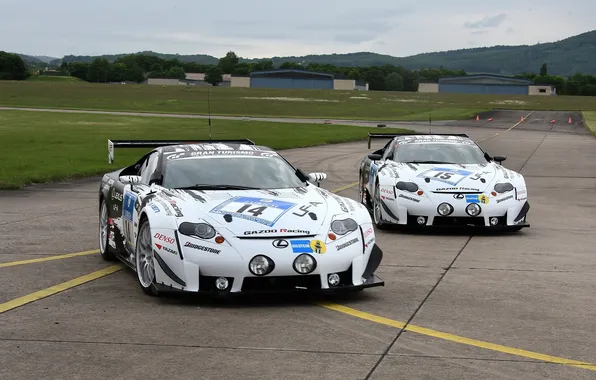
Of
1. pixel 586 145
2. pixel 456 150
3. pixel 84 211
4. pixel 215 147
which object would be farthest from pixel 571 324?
pixel 586 145

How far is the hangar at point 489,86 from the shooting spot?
192 meters

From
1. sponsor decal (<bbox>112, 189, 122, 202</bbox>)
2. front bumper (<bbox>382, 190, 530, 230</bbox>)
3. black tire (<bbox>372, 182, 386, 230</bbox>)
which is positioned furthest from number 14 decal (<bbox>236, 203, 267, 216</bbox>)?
black tire (<bbox>372, 182, 386, 230</bbox>)

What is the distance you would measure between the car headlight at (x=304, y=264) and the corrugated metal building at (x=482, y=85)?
188m

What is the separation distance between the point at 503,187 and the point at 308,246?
6041 mm

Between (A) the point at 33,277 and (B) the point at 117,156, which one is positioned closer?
(A) the point at 33,277

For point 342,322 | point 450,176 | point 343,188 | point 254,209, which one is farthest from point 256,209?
point 343,188

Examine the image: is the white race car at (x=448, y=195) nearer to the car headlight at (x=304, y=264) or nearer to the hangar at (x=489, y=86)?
the car headlight at (x=304, y=264)

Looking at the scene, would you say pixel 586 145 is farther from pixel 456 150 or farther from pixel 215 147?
pixel 215 147

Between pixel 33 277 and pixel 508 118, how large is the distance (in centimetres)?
6993

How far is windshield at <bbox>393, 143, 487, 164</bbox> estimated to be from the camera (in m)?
14.7

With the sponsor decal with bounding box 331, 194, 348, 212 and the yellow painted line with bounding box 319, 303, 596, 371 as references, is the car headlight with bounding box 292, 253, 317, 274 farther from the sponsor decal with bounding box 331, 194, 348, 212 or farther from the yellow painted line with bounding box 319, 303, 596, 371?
the sponsor decal with bounding box 331, 194, 348, 212

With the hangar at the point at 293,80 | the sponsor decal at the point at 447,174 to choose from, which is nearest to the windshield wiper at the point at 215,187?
the sponsor decal at the point at 447,174

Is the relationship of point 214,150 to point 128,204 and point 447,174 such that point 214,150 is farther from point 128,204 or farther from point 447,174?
point 447,174

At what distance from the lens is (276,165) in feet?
33.0
